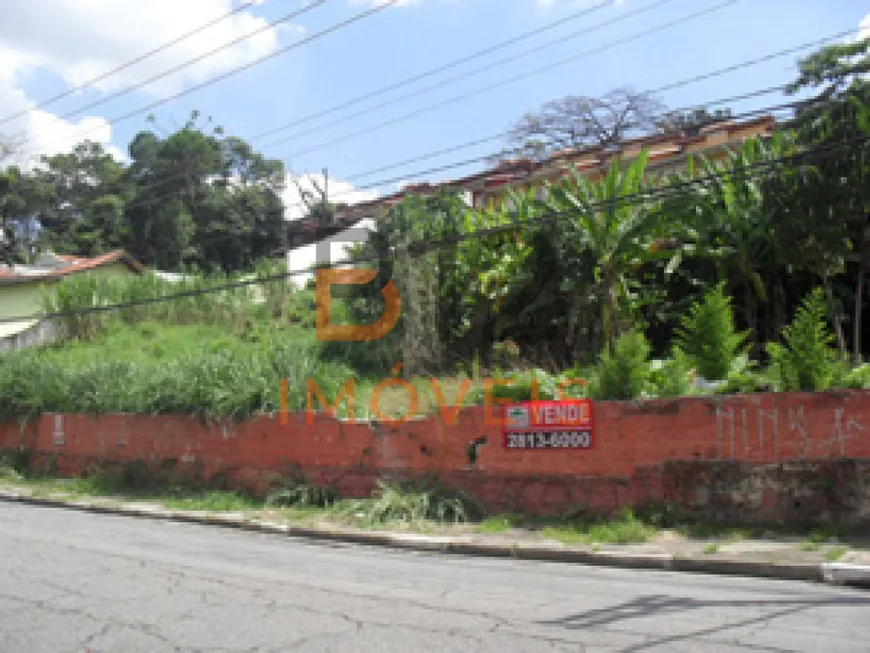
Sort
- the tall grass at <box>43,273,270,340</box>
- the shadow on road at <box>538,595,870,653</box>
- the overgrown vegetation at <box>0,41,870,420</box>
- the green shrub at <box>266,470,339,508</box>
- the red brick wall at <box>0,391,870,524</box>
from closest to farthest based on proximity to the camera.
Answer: the shadow on road at <box>538,595,870,653</box>
the red brick wall at <box>0,391,870,524</box>
the overgrown vegetation at <box>0,41,870,420</box>
the green shrub at <box>266,470,339,508</box>
the tall grass at <box>43,273,270,340</box>

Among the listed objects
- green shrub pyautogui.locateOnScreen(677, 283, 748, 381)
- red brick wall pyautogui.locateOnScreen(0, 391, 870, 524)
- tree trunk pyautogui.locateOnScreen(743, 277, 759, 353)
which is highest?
tree trunk pyautogui.locateOnScreen(743, 277, 759, 353)

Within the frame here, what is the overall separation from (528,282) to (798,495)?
345 inches

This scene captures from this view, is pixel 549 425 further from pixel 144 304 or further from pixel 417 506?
pixel 144 304

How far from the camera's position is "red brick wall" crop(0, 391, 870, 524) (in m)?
9.93

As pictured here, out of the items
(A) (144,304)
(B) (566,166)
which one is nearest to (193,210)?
(A) (144,304)

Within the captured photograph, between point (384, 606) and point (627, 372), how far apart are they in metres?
→ 5.73

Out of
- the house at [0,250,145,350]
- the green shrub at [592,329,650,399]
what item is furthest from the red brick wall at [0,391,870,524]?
the house at [0,250,145,350]

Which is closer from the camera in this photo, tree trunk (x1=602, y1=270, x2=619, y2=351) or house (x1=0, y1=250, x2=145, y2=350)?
tree trunk (x1=602, y1=270, x2=619, y2=351)

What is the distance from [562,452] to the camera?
11.7m

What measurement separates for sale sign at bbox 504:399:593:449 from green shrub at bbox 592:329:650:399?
42 centimetres

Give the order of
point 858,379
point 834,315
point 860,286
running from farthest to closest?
point 860,286 < point 834,315 < point 858,379

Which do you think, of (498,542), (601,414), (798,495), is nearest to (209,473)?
(498,542)

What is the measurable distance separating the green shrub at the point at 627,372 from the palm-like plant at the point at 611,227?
155 inches

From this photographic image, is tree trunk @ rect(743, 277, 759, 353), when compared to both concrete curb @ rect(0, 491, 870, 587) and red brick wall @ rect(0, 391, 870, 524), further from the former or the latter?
concrete curb @ rect(0, 491, 870, 587)
